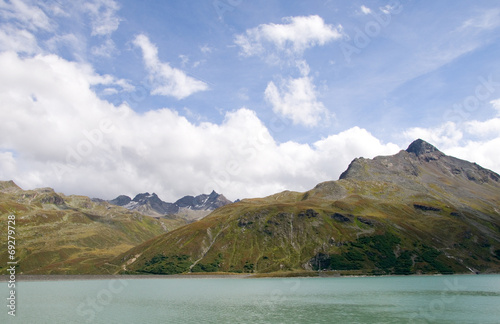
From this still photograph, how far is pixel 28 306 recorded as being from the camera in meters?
89.5

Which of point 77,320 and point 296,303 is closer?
point 77,320

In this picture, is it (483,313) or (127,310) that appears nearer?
(483,313)

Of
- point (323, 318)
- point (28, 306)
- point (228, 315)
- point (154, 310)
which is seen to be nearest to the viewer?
point (323, 318)

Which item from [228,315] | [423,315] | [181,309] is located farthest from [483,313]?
[181,309]

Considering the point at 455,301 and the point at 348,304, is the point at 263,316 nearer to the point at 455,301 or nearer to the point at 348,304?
the point at 348,304

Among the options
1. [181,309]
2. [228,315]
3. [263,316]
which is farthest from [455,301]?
[181,309]

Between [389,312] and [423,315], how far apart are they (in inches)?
270

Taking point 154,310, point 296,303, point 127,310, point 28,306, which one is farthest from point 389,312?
point 28,306

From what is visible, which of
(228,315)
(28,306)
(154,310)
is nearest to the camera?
(228,315)

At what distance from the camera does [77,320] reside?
6956 centimetres

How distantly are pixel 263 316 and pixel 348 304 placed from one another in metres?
28.3

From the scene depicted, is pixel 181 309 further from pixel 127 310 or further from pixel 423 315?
pixel 423 315

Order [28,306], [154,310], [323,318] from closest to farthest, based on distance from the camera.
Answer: [323,318], [154,310], [28,306]

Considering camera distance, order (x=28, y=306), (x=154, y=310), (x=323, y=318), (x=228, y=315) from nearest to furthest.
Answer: (x=323, y=318) < (x=228, y=315) < (x=154, y=310) < (x=28, y=306)
